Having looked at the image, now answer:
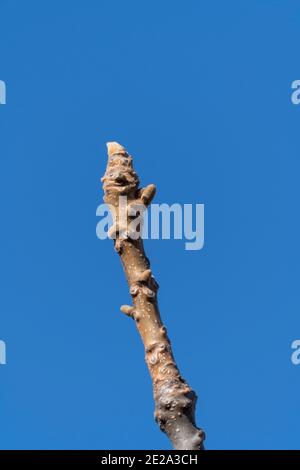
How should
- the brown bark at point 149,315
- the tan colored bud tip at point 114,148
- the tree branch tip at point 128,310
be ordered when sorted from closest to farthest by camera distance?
the brown bark at point 149,315 → the tree branch tip at point 128,310 → the tan colored bud tip at point 114,148

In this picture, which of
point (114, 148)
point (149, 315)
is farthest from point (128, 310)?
point (114, 148)

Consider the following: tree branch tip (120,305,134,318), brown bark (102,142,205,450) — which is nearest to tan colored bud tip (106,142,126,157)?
brown bark (102,142,205,450)

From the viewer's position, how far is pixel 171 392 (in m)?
2.39

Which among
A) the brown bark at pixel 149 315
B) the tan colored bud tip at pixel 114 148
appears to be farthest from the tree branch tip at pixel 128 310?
the tan colored bud tip at pixel 114 148

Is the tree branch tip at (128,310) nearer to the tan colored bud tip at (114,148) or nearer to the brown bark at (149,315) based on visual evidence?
the brown bark at (149,315)

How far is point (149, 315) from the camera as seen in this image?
261 centimetres

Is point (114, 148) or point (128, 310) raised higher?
point (114, 148)

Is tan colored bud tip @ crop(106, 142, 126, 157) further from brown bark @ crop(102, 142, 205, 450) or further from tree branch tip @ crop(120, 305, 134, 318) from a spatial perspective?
tree branch tip @ crop(120, 305, 134, 318)

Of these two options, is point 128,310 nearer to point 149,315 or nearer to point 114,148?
point 149,315

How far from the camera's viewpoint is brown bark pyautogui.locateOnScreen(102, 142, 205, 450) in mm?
2371

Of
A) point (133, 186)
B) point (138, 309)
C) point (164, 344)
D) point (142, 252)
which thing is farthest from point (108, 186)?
point (164, 344)

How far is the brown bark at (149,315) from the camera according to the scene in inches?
93.4
